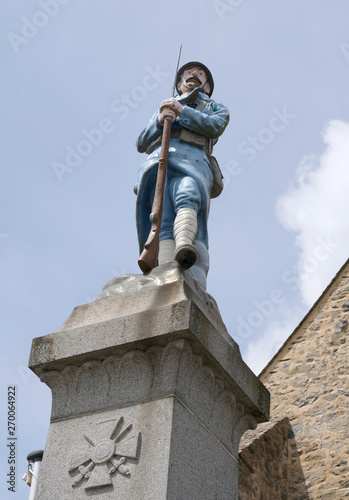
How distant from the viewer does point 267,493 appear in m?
8.43

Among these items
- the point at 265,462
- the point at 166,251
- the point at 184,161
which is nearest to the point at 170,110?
the point at 184,161

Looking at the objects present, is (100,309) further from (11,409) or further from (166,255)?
(11,409)

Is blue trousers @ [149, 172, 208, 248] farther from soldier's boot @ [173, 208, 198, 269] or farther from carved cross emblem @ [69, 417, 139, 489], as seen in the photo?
carved cross emblem @ [69, 417, 139, 489]

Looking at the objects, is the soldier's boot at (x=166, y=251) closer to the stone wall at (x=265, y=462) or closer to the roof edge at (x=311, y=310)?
the stone wall at (x=265, y=462)

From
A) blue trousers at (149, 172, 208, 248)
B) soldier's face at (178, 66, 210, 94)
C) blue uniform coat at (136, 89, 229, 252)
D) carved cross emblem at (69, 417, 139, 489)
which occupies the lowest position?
carved cross emblem at (69, 417, 139, 489)

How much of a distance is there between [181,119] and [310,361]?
526 cm

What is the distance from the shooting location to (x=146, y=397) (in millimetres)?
3764

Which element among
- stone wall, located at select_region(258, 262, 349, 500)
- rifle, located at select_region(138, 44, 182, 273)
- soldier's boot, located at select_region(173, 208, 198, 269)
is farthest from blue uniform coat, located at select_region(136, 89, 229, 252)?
stone wall, located at select_region(258, 262, 349, 500)

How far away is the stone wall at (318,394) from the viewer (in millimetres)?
8898

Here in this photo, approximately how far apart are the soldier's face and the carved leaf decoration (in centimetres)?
338

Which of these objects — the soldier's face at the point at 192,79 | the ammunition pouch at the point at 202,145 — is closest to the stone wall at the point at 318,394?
the ammunition pouch at the point at 202,145

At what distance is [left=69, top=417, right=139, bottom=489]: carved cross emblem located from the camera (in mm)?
3598

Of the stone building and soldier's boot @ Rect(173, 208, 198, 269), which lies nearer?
soldier's boot @ Rect(173, 208, 198, 269)

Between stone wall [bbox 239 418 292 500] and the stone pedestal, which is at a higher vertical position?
stone wall [bbox 239 418 292 500]
